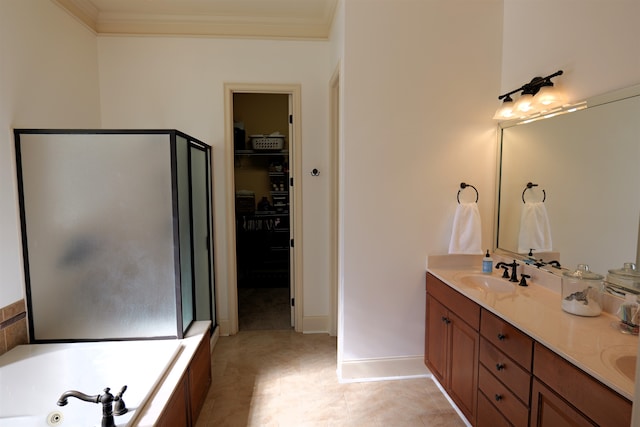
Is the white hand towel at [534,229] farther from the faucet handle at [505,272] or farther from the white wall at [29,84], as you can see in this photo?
the white wall at [29,84]

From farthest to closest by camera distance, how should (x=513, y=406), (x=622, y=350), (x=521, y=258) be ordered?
(x=521, y=258) < (x=513, y=406) < (x=622, y=350)

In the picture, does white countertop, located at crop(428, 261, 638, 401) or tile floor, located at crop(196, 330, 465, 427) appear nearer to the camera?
white countertop, located at crop(428, 261, 638, 401)

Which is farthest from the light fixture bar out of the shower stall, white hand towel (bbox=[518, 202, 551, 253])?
the shower stall

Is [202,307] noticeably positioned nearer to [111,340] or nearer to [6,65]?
[111,340]

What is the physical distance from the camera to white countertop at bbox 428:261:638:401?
115 cm

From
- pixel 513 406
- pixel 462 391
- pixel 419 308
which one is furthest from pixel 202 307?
pixel 513 406

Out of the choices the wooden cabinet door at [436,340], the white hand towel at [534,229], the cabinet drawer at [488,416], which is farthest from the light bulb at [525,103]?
the cabinet drawer at [488,416]

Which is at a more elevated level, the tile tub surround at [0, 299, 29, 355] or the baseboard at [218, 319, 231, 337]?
Answer: the tile tub surround at [0, 299, 29, 355]

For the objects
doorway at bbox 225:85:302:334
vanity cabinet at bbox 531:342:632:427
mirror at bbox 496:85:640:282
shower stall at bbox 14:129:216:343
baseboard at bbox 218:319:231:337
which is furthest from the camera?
doorway at bbox 225:85:302:334

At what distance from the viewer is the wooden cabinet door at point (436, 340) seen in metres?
2.23

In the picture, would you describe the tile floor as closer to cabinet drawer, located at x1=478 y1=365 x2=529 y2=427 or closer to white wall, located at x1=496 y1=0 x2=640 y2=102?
cabinet drawer, located at x1=478 y1=365 x2=529 y2=427

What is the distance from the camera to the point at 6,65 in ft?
6.51

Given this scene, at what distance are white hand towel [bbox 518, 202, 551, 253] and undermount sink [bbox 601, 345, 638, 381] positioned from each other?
0.90m

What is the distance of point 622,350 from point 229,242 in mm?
2854
